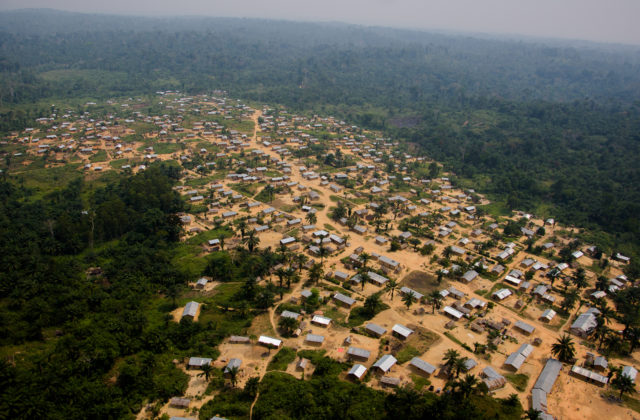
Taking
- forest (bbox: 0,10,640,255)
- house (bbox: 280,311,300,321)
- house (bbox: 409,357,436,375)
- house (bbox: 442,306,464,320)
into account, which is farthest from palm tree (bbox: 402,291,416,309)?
forest (bbox: 0,10,640,255)

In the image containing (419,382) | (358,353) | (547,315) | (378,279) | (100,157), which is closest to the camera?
(419,382)

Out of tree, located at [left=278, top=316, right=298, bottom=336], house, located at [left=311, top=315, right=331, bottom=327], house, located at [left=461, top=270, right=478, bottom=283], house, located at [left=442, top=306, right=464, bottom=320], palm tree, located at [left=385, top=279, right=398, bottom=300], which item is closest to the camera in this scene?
tree, located at [left=278, top=316, right=298, bottom=336]

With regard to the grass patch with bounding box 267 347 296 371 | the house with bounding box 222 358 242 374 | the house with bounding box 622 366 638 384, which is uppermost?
the house with bounding box 622 366 638 384

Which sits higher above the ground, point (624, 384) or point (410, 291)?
point (624, 384)

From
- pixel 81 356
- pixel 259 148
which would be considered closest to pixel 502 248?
pixel 81 356

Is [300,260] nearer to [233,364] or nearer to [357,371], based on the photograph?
[233,364]

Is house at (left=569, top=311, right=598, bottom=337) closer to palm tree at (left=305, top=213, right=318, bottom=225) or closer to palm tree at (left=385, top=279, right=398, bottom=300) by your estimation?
palm tree at (left=385, top=279, right=398, bottom=300)

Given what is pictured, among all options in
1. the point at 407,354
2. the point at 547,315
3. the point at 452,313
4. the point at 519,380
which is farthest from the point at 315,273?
the point at 547,315
